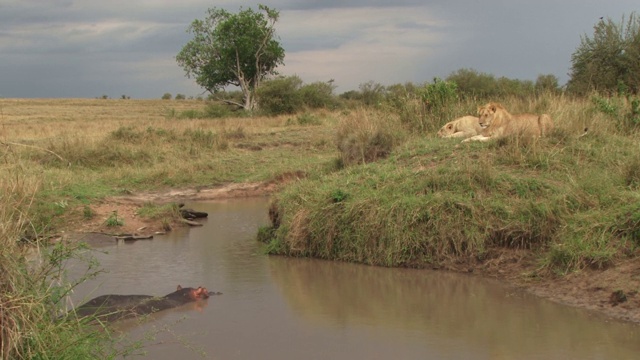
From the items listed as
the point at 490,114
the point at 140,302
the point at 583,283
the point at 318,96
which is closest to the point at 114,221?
the point at 140,302

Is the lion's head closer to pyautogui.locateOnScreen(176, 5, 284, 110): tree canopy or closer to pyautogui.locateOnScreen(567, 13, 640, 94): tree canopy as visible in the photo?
pyautogui.locateOnScreen(567, 13, 640, 94): tree canopy

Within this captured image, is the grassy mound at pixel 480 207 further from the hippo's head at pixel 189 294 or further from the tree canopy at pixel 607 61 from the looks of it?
the tree canopy at pixel 607 61

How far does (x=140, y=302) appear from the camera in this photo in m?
7.02

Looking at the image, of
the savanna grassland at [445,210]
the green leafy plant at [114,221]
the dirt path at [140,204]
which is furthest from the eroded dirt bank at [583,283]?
the green leafy plant at [114,221]

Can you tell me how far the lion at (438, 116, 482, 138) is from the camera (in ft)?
40.3

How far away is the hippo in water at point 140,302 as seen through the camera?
6.79m

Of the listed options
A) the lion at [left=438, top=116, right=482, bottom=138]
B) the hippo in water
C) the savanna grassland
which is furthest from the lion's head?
the hippo in water

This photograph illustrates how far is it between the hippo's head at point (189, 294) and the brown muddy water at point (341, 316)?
0.12m

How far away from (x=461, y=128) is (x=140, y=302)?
23.8ft

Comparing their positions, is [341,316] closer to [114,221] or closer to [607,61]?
[114,221]

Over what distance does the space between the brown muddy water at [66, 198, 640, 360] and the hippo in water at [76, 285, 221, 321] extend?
0.42 ft

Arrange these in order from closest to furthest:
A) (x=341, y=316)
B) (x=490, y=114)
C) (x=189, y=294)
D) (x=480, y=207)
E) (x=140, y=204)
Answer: (x=341, y=316) < (x=189, y=294) < (x=480, y=207) < (x=490, y=114) < (x=140, y=204)

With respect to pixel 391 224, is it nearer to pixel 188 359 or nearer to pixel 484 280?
pixel 484 280

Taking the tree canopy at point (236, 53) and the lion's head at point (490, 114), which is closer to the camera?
the lion's head at point (490, 114)
